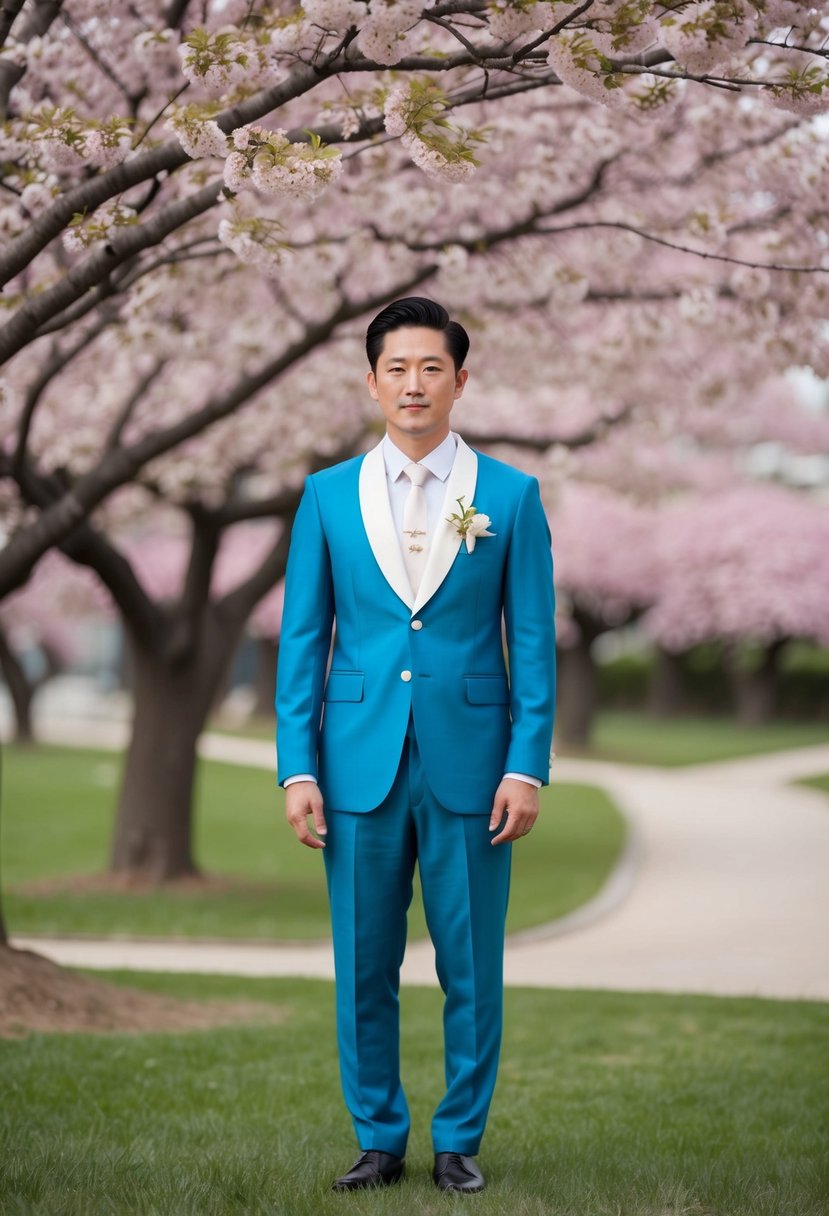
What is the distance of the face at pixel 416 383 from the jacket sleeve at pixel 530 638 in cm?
31

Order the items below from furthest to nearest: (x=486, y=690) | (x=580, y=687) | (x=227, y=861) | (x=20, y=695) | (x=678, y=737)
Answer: (x=678, y=737)
(x=20, y=695)
(x=580, y=687)
(x=227, y=861)
(x=486, y=690)

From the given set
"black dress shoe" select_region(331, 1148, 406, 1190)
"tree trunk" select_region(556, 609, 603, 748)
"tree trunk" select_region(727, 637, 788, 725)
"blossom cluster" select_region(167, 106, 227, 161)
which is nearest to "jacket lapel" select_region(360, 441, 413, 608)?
"blossom cluster" select_region(167, 106, 227, 161)

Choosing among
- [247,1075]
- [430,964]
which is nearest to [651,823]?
[430,964]

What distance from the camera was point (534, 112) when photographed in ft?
26.5

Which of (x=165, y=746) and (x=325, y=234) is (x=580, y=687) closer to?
(x=165, y=746)

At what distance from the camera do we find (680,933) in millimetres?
10172

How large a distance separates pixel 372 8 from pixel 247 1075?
369cm

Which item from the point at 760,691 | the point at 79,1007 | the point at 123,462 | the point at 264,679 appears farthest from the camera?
the point at 264,679

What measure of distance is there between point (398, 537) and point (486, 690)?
444 mm

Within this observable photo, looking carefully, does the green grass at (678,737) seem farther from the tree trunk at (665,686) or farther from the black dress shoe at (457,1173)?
the black dress shoe at (457,1173)

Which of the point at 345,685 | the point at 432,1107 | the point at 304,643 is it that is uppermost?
the point at 304,643

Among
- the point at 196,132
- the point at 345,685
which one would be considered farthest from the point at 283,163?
the point at 345,685

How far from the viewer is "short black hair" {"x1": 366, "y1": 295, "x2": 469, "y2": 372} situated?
3705 mm

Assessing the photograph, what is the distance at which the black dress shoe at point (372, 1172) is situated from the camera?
11.8 ft
